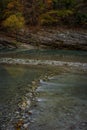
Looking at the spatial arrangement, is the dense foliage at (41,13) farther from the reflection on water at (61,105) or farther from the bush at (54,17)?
the reflection on water at (61,105)

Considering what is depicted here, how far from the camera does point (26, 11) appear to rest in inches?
1415

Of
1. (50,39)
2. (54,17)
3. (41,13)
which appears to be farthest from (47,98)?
(41,13)

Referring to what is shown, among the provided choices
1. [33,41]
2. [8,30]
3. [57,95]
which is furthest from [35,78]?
[8,30]

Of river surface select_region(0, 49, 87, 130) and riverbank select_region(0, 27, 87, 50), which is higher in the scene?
river surface select_region(0, 49, 87, 130)

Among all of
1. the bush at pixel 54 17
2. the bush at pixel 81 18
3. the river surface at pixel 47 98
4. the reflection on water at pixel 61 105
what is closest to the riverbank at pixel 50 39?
the bush at pixel 54 17

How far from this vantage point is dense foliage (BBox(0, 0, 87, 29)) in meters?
34.9

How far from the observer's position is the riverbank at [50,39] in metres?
31.0

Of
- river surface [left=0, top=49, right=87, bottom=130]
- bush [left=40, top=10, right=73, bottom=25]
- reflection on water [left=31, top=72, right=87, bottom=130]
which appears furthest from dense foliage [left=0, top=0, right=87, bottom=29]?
reflection on water [left=31, top=72, right=87, bottom=130]

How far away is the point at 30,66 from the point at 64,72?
2932 millimetres

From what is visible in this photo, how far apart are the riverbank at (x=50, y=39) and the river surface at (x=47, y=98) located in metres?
13.0

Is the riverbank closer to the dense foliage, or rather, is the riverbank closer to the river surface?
the dense foliage

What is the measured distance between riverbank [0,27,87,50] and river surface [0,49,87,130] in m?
13.0

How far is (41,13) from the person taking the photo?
36312 millimetres

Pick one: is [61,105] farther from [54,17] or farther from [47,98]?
[54,17]
